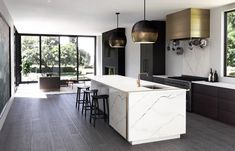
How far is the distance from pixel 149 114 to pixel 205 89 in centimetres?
224

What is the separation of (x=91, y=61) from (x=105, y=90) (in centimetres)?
850

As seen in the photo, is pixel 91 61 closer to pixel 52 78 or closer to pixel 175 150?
pixel 52 78

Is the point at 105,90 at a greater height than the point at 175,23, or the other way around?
the point at 175,23

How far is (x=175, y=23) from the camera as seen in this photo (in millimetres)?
6434

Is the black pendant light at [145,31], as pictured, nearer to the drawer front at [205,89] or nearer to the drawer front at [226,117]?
the drawer front at [205,89]

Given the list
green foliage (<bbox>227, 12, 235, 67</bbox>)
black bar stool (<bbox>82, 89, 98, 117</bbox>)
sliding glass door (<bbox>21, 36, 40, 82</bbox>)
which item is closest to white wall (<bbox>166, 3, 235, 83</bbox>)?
green foliage (<bbox>227, 12, 235, 67</bbox>)

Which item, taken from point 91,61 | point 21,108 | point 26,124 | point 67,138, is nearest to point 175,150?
point 67,138

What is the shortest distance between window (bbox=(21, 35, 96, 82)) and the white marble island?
931cm

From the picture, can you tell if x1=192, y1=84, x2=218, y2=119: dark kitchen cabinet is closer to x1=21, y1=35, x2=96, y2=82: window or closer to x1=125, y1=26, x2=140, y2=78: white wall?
x1=125, y1=26, x2=140, y2=78: white wall

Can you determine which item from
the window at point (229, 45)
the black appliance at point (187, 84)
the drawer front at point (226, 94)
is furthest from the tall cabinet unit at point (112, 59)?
the drawer front at point (226, 94)

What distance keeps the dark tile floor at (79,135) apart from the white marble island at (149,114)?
15cm

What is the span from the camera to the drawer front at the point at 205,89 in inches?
209

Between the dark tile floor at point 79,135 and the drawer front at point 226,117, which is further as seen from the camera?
the drawer front at point 226,117

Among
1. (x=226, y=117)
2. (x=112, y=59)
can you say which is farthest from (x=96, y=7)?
(x=112, y=59)
